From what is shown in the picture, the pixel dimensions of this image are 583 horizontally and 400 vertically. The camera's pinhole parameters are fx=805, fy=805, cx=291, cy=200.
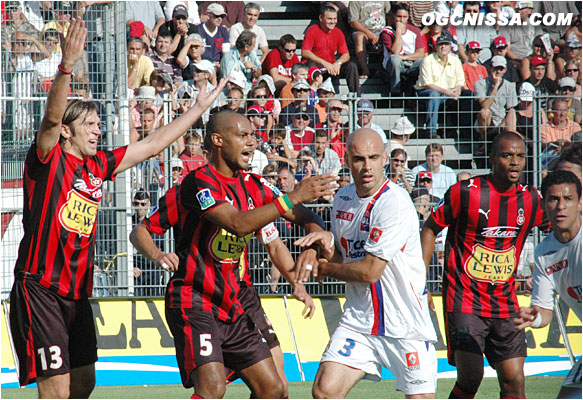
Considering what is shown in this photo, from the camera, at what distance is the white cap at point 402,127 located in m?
11.0

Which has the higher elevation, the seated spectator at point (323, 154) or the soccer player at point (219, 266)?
the seated spectator at point (323, 154)

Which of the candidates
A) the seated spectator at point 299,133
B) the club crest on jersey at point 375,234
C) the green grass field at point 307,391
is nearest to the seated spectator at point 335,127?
the seated spectator at point 299,133

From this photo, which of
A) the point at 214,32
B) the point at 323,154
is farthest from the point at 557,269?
the point at 214,32

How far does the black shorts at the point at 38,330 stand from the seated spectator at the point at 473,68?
10.0 meters

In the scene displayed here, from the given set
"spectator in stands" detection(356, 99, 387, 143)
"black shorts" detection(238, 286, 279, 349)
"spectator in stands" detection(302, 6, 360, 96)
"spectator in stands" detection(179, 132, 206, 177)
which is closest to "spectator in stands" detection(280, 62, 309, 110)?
"spectator in stands" detection(302, 6, 360, 96)

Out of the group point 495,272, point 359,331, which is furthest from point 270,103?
point 359,331

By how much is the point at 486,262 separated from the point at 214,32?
343 inches

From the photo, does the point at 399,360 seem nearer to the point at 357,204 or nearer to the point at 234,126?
the point at 357,204

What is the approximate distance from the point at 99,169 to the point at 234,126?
42.6 inches

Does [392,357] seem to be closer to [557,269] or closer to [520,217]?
[557,269]

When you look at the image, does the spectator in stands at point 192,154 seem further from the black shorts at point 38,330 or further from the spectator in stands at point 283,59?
the black shorts at point 38,330

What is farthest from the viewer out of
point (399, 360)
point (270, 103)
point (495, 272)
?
point (270, 103)

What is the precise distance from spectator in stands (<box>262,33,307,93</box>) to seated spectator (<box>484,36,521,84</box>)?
3.60 metres

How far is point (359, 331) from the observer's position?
591 cm
